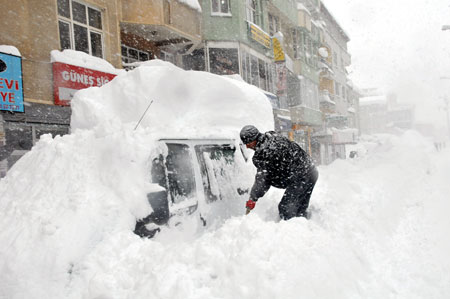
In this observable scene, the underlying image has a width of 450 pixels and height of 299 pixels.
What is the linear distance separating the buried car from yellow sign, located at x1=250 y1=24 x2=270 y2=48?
12.8 metres

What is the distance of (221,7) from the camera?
51.2ft

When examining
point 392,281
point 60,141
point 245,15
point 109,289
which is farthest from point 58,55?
point 245,15

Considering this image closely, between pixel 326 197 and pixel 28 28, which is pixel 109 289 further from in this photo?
pixel 28 28

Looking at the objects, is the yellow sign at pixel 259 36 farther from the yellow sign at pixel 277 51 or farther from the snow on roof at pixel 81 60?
the snow on roof at pixel 81 60

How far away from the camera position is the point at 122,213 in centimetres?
295

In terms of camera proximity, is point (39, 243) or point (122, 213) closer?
point (39, 243)

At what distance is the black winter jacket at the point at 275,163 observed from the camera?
397cm

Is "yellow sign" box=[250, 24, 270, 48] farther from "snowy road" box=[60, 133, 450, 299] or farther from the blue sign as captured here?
"snowy road" box=[60, 133, 450, 299]

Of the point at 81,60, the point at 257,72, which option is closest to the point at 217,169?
the point at 81,60

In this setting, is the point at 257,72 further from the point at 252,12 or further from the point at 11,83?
the point at 11,83

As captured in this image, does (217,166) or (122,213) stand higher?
(217,166)

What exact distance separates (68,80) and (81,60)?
68cm

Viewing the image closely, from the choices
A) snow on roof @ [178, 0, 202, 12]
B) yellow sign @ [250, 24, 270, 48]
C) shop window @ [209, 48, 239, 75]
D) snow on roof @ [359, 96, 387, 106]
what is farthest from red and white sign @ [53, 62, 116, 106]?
snow on roof @ [359, 96, 387, 106]

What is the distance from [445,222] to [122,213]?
5.05 meters
